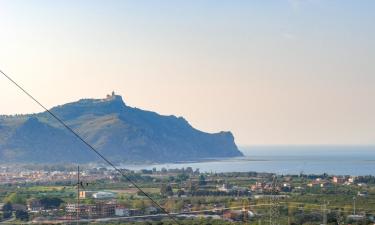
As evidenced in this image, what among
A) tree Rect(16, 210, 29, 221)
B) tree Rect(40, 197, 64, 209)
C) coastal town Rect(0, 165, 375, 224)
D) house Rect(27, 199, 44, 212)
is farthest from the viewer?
tree Rect(40, 197, 64, 209)

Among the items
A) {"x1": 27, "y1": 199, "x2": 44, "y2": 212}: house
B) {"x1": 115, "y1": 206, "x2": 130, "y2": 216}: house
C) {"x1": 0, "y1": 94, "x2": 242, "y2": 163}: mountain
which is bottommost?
{"x1": 115, "y1": 206, "x2": 130, "y2": 216}: house

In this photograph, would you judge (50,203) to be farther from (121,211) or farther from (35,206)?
(121,211)

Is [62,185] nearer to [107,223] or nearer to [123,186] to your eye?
[123,186]

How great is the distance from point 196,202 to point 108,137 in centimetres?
6455

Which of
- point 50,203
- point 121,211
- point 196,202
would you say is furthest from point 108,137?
point 121,211

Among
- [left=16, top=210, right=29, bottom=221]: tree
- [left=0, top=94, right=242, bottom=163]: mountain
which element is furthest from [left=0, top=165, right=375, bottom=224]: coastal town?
[left=0, top=94, right=242, bottom=163]: mountain

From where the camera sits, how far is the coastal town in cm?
2723

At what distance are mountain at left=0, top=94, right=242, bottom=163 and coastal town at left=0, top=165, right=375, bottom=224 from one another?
121 feet

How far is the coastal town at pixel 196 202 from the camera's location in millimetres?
27234

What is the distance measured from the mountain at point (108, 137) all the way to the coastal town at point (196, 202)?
36.8 meters

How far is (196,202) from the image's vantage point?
113ft

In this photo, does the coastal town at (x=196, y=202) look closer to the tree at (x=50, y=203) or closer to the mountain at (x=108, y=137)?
the tree at (x=50, y=203)

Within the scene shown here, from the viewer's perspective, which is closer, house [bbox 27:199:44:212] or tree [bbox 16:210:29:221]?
tree [bbox 16:210:29:221]

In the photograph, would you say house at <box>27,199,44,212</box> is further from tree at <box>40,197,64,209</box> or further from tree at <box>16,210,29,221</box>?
tree at <box>16,210,29,221</box>
